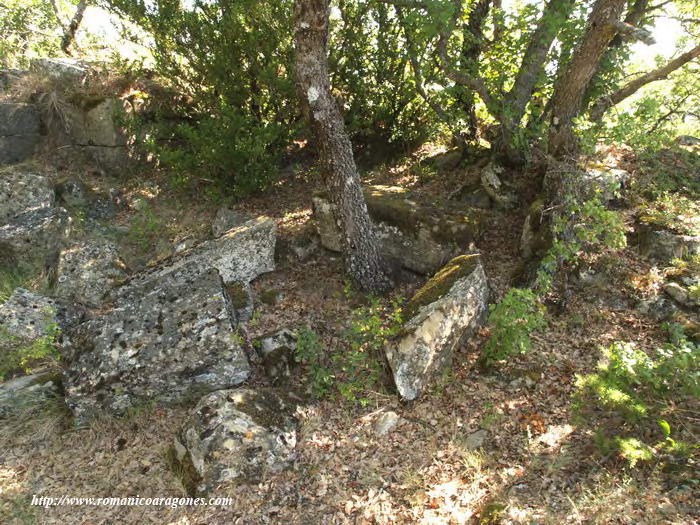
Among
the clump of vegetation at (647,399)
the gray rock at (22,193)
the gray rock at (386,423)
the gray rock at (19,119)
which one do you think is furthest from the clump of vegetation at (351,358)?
the gray rock at (19,119)

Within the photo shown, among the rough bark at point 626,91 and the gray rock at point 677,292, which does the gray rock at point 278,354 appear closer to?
the gray rock at point 677,292

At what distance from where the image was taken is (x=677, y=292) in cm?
521

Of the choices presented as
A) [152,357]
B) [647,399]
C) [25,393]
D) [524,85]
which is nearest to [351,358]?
[152,357]

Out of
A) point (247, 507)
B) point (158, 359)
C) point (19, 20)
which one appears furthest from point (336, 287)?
point (19, 20)

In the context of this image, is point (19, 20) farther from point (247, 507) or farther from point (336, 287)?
point (247, 507)

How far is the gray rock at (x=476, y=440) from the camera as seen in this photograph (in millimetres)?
4012

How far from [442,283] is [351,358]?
145cm

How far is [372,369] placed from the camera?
16.1 feet

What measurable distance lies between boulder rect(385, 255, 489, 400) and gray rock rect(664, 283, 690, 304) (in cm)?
233

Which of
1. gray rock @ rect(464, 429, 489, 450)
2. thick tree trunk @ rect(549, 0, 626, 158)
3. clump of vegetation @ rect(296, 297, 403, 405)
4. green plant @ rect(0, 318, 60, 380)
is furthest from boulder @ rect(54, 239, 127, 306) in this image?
thick tree trunk @ rect(549, 0, 626, 158)

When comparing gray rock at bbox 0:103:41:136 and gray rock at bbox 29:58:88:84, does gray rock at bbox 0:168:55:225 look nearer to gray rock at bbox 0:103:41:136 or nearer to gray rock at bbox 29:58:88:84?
gray rock at bbox 0:103:41:136

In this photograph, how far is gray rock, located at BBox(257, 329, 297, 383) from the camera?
5055 mm

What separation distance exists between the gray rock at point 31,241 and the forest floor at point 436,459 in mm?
3906

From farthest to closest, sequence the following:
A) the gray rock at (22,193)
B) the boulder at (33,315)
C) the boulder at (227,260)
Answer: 1. the gray rock at (22,193)
2. the boulder at (227,260)
3. the boulder at (33,315)
